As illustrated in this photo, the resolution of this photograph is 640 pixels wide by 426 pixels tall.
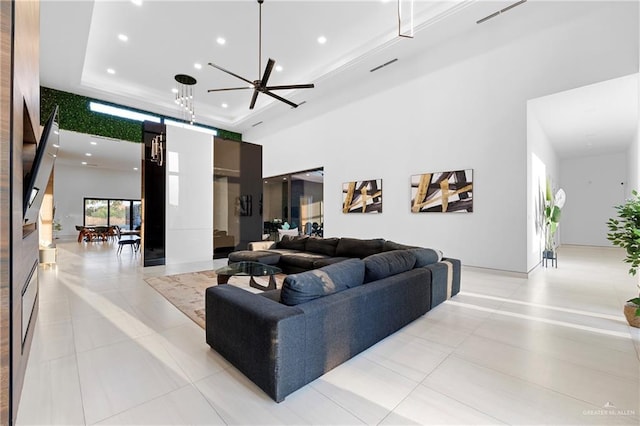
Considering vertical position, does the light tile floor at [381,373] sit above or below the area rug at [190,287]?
below

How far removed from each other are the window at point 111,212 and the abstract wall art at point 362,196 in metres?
11.6

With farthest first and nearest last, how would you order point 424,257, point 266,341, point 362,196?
point 362,196
point 424,257
point 266,341

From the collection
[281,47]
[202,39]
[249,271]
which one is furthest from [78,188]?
[249,271]

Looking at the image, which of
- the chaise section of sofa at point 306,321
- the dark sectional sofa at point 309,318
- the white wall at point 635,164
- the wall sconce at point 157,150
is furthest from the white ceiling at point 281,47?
the chaise section of sofa at point 306,321

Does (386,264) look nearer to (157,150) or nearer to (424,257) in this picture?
(424,257)

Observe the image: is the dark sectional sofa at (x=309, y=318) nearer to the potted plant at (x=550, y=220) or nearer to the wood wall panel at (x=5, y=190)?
the wood wall panel at (x=5, y=190)

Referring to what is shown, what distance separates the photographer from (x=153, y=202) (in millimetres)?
6398

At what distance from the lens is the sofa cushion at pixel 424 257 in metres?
3.20

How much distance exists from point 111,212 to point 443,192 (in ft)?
52.9

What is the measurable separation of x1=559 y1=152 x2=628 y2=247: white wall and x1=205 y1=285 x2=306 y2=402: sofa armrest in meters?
12.0

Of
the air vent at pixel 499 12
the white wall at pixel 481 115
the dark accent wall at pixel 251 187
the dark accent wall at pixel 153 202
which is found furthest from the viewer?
the dark accent wall at pixel 251 187

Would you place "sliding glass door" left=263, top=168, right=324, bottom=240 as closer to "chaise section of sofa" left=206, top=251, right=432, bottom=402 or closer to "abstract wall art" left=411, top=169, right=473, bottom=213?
"abstract wall art" left=411, top=169, right=473, bottom=213

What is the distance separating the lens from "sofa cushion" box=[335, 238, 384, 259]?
446 cm

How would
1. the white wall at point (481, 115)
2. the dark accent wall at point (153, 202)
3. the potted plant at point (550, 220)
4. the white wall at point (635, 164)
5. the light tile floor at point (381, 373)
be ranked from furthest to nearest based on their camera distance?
the dark accent wall at point (153, 202) → the potted plant at point (550, 220) → the white wall at point (635, 164) → the white wall at point (481, 115) → the light tile floor at point (381, 373)
